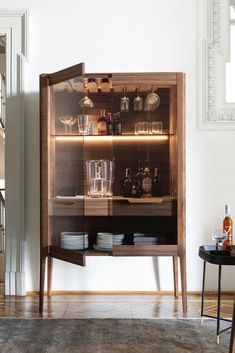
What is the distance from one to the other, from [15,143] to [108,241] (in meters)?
1.41

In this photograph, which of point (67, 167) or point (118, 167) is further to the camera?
point (118, 167)

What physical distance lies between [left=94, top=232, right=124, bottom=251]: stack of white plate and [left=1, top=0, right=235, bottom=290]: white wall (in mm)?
486

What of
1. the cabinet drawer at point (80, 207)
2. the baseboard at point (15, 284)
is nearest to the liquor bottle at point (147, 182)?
the cabinet drawer at point (80, 207)

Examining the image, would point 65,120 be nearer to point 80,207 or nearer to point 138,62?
point 80,207

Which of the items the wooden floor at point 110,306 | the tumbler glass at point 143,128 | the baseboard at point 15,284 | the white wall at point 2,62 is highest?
the white wall at point 2,62

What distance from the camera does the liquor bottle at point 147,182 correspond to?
175 inches

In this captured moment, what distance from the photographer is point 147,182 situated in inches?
176

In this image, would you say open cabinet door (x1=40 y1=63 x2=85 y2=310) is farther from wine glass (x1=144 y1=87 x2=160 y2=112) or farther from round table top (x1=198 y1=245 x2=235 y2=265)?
round table top (x1=198 y1=245 x2=235 y2=265)

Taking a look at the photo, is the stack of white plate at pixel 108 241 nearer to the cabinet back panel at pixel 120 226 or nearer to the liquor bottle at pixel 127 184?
the cabinet back panel at pixel 120 226

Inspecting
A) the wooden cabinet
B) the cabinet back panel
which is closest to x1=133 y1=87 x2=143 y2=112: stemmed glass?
the wooden cabinet

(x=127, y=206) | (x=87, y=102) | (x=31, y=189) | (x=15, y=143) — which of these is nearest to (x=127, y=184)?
(x=127, y=206)

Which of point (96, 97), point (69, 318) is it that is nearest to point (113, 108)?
point (96, 97)

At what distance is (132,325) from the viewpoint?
12.4 ft

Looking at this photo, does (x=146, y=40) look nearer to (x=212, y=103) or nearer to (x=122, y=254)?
(x=212, y=103)
